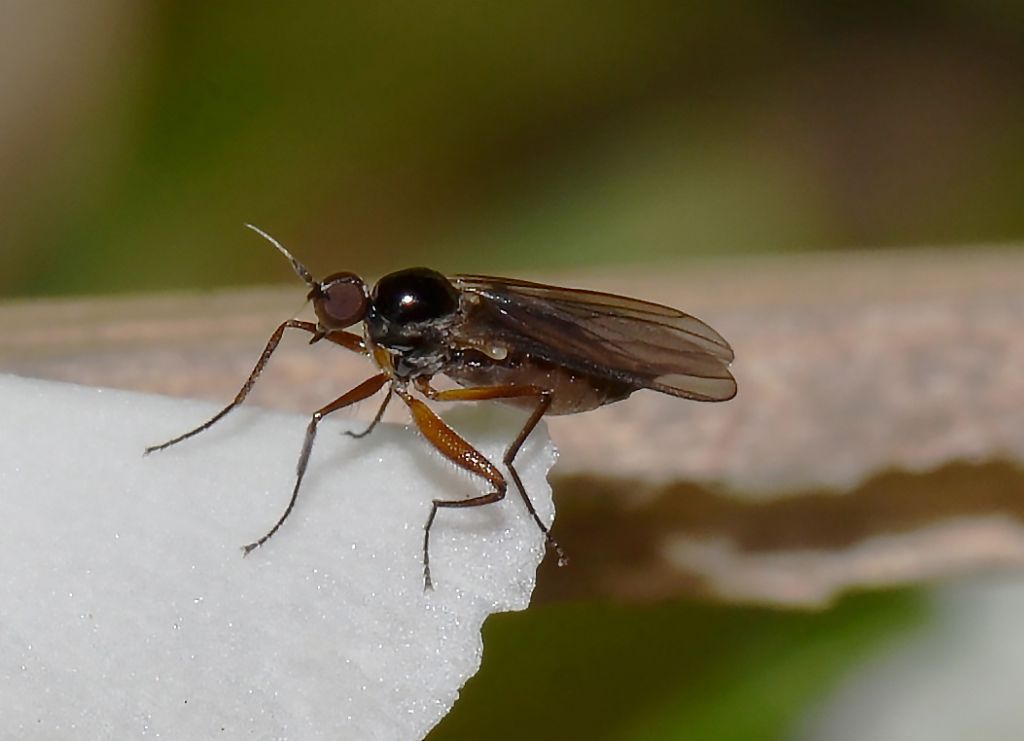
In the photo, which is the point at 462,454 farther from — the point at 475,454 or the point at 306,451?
the point at 306,451

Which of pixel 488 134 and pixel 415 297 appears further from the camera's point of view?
pixel 488 134

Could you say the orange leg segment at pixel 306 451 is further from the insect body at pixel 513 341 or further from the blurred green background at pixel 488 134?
the blurred green background at pixel 488 134

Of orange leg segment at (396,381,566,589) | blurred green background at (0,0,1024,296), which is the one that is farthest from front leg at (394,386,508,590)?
blurred green background at (0,0,1024,296)

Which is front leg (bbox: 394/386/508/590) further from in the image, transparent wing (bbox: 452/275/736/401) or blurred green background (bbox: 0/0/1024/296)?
blurred green background (bbox: 0/0/1024/296)

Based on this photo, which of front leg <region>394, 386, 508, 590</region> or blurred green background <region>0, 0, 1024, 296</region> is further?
blurred green background <region>0, 0, 1024, 296</region>

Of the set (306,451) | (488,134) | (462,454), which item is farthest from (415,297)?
(488,134)

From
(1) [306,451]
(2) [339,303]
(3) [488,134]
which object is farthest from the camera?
(3) [488,134]
